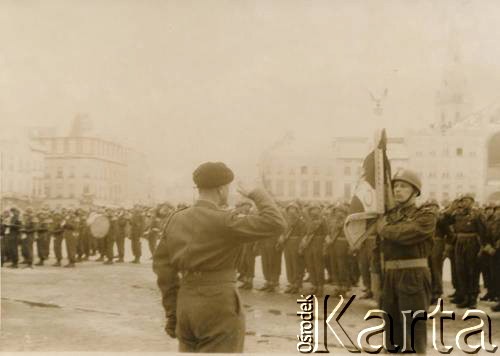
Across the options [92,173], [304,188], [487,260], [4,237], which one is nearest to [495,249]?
[487,260]

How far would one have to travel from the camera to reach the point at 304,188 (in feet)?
14.4

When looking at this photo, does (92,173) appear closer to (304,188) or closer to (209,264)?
(304,188)

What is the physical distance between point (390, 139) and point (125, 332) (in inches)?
86.8

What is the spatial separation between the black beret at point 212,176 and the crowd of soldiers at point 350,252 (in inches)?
46.7

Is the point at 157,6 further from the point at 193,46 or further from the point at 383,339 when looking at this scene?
the point at 383,339

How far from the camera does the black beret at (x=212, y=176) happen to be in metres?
3.12

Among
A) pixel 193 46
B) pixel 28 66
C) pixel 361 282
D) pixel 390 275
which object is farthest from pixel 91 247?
pixel 390 275

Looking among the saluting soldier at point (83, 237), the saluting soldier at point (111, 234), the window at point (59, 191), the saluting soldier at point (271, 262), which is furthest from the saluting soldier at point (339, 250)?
the window at point (59, 191)

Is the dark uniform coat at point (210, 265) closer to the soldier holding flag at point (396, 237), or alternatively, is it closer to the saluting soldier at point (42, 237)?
the soldier holding flag at point (396, 237)

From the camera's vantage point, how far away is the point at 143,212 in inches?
186

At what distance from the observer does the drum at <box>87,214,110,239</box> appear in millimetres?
4984

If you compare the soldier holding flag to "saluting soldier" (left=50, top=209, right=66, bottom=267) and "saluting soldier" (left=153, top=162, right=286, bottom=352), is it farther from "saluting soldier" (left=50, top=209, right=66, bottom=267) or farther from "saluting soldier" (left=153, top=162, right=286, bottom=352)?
"saluting soldier" (left=50, top=209, right=66, bottom=267)

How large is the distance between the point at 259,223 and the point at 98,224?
7.91 feet

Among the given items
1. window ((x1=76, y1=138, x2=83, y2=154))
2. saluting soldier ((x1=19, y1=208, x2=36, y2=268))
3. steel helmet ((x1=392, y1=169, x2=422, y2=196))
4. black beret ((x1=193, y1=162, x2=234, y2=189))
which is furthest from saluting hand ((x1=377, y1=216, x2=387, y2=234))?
saluting soldier ((x1=19, y1=208, x2=36, y2=268))
